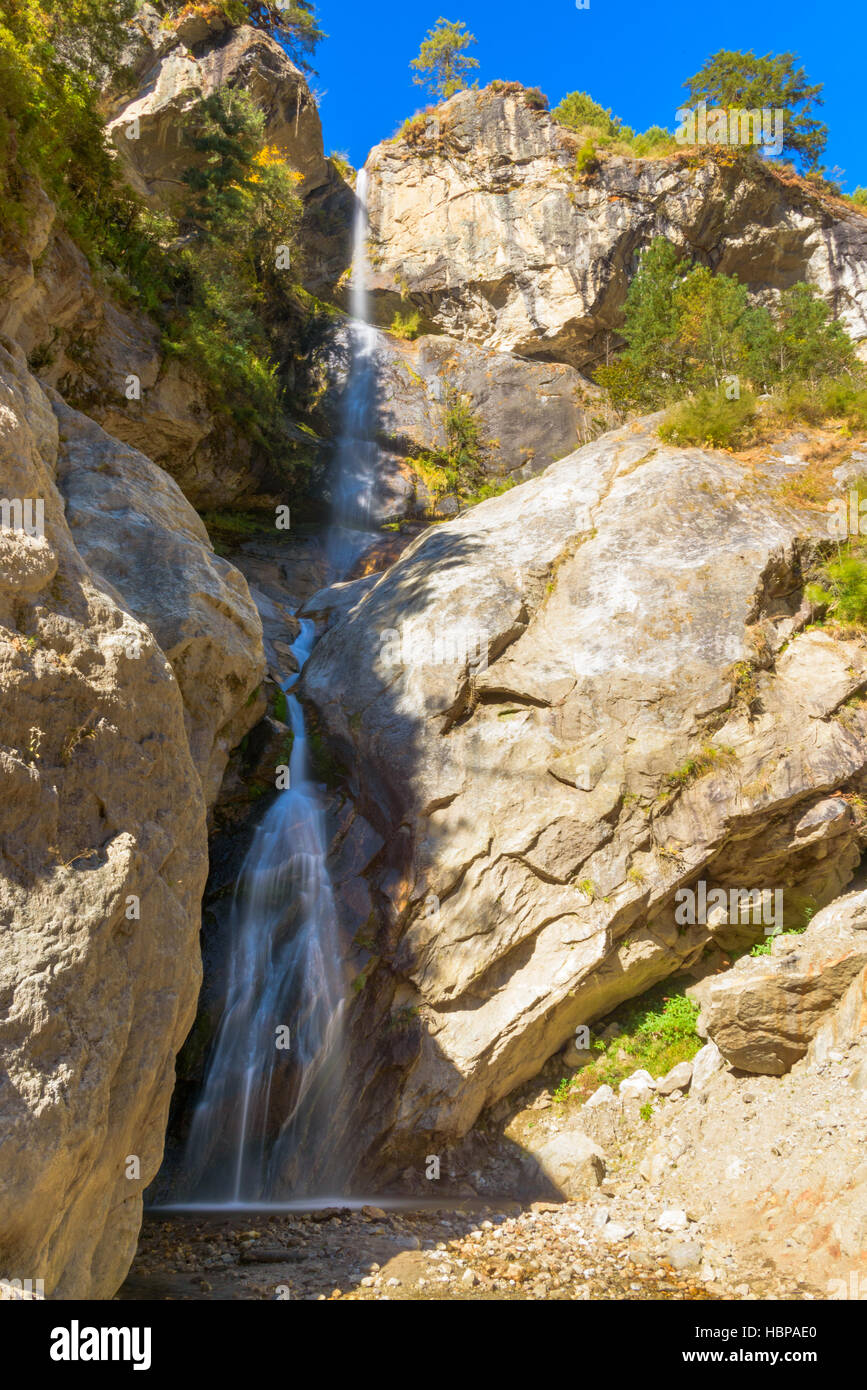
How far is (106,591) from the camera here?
743 cm

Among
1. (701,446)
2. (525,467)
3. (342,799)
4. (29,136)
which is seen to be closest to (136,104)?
(525,467)

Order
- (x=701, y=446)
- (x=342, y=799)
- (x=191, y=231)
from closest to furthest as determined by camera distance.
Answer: (x=342, y=799) < (x=701, y=446) < (x=191, y=231)

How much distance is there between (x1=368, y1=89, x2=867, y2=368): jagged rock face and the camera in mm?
26172

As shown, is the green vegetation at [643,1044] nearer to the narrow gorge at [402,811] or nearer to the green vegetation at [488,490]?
the narrow gorge at [402,811]

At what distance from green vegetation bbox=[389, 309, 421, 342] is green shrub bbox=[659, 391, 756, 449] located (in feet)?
47.0

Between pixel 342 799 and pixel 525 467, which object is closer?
pixel 342 799

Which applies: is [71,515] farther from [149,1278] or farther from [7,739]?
[149,1278]

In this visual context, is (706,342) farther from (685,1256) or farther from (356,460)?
(685,1256)

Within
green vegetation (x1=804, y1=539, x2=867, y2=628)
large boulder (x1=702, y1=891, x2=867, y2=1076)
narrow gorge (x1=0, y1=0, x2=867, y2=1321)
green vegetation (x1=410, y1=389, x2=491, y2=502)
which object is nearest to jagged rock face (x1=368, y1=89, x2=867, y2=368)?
green vegetation (x1=410, y1=389, x2=491, y2=502)

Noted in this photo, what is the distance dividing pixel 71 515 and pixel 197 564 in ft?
5.13

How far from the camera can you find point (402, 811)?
37.1 ft

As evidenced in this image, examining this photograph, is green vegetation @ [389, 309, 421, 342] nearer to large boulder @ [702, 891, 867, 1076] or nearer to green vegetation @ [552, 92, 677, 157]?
green vegetation @ [552, 92, 677, 157]

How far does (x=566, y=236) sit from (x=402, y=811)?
22356 mm
